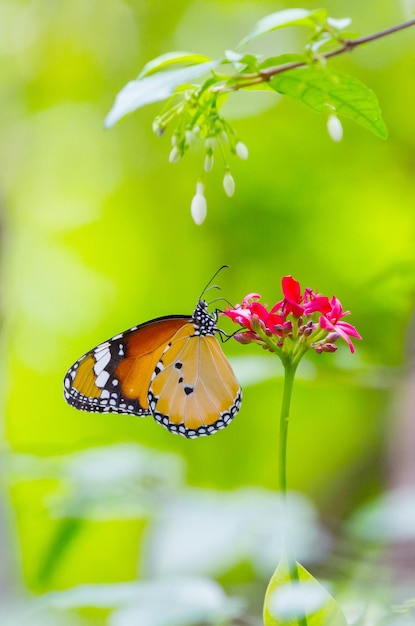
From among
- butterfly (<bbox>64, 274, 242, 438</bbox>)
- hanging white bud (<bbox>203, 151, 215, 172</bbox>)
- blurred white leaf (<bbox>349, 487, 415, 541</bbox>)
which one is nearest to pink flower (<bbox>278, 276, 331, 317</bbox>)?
hanging white bud (<bbox>203, 151, 215, 172</bbox>)

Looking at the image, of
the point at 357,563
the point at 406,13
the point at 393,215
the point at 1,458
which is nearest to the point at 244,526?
the point at 357,563

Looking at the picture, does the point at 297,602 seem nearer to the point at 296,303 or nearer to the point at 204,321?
the point at 296,303

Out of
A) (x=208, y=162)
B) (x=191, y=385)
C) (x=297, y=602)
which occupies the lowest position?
(x=297, y=602)

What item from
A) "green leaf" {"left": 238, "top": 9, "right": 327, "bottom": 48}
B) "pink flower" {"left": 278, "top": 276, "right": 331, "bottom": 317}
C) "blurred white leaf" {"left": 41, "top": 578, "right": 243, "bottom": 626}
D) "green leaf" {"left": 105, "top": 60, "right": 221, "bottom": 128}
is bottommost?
"blurred white leaf" {"left": 41, "top": 578, "right": 243, "bottom": 626}

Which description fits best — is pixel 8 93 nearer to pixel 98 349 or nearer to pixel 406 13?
pixel 406 13

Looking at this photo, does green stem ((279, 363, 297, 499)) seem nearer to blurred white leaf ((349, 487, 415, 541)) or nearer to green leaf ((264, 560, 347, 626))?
green leaf ((264, 560, 347, 626))

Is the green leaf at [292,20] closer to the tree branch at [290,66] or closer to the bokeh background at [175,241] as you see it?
the tree branch at [290,66]

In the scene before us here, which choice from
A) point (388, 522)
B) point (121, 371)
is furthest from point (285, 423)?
point (388, 522)
